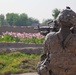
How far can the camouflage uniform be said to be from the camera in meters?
3.62

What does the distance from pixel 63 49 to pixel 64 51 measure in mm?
24

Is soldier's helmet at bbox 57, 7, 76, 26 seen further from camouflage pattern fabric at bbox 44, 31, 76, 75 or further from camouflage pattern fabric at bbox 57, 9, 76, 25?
camouflage pattern fabric at bbox 44, 31, 76, 75

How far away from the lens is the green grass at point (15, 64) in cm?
A: 1226

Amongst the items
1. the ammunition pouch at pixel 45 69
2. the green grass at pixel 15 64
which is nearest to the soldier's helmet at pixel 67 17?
the ammunition pouch at pixel 45 69

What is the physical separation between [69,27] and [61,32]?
9 centimetres

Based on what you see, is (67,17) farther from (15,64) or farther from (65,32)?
(15,64)

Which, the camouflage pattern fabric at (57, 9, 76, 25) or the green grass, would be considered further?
the green grass

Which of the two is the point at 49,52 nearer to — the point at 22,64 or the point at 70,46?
the point at 70,46

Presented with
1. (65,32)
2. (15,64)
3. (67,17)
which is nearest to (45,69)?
(65,32)

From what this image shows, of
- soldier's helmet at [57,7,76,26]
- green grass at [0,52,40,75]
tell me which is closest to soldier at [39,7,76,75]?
soldier's helmet at [57,7,76,26]

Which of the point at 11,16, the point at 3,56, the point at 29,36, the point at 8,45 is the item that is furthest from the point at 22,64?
the point at 11,16

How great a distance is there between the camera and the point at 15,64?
13.4 m

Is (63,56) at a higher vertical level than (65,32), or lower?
lower

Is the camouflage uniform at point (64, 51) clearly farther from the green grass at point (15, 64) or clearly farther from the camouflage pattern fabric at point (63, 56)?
the green grass at point (15, 64)
